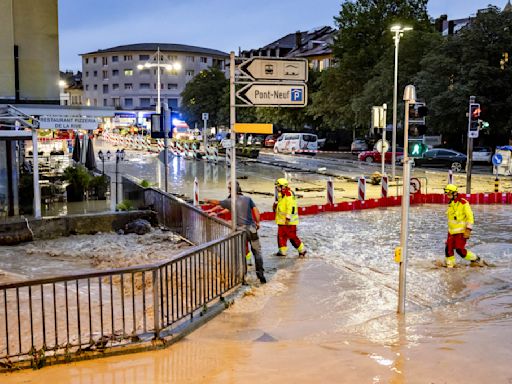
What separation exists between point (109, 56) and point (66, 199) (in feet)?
365

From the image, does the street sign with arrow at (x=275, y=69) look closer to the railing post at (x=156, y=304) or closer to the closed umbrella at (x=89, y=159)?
the railing post at (x=156, y=304)

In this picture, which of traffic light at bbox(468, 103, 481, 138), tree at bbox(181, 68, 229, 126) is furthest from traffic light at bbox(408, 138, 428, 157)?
tree at bbox(181, 68, 229, 126)

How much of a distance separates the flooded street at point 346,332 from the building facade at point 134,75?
368 ft

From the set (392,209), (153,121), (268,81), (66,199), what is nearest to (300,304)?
(268,81)

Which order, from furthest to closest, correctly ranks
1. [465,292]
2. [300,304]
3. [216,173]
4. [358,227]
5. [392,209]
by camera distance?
[216,173] < [392,209] < [358,227] < [465,292] < [300,304]

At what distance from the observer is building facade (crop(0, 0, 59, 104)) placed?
806 inches

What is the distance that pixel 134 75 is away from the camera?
123688 mm

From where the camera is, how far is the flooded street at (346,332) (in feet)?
19.8

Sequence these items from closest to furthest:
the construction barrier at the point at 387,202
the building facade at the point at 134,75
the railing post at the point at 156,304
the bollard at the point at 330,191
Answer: the railing post at the point at 156,304 → the construction barrier at the point at 387,202 → the bollard at the point at 330,191 → the building facade at the point at 134,75

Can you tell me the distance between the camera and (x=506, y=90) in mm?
41375

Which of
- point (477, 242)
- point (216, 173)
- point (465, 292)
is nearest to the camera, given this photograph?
point (465, 292)

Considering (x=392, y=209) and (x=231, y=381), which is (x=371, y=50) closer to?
(x=392, y=209)

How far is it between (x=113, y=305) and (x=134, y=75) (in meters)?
120

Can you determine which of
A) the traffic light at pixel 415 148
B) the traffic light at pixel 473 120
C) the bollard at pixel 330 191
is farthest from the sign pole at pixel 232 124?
the traffic light at pixel 473 120
